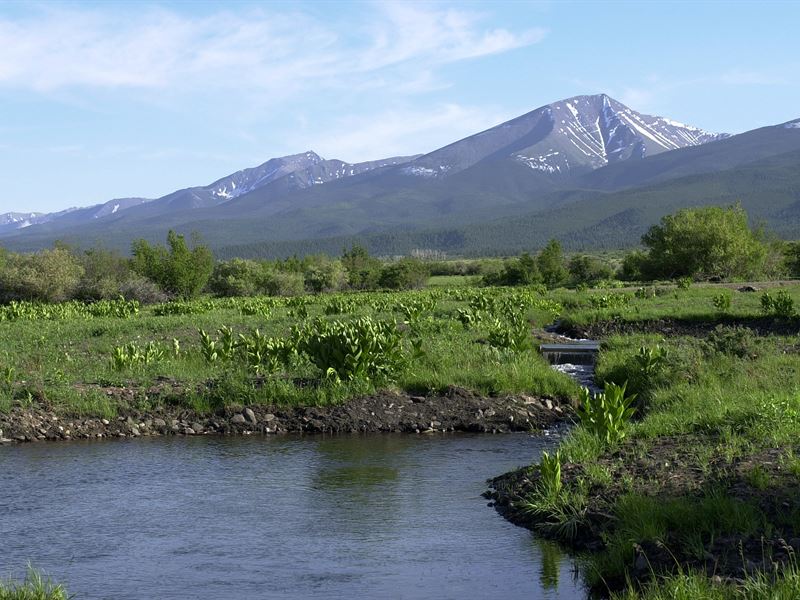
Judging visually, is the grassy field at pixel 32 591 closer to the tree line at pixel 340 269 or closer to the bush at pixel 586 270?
the tree line at pixel 340 269

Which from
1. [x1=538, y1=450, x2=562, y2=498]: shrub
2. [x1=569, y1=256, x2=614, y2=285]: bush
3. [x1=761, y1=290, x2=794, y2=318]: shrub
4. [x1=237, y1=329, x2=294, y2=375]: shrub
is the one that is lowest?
[x1=569, y1=256, x2=614, y2=285]: bush

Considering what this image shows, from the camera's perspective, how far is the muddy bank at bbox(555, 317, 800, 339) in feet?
122

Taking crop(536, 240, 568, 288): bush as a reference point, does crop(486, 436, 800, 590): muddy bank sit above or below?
above

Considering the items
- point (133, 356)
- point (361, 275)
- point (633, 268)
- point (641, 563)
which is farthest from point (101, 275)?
point (641, 563)

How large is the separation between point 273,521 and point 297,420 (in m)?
7.71

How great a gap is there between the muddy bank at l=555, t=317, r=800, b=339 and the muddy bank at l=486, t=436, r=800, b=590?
22036 mm

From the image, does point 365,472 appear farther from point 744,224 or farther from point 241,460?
point 744,224

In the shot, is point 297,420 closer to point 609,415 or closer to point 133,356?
point 133,356

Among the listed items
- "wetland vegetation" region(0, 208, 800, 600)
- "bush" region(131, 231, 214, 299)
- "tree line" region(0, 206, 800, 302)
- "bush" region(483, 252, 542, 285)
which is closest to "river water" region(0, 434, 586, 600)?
"wetland vegetation" region(0, 208, 800, 600)

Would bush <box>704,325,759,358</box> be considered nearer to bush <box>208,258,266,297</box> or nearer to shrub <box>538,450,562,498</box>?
shrub <box>538,450,562,498</box>

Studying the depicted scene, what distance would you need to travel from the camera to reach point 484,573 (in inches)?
481

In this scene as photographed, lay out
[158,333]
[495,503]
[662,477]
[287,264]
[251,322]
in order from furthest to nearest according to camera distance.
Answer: [287,264] → [251,322] → [158,333] → [495,503] → [662,477]

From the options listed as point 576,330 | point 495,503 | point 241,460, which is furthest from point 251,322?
point 495,503

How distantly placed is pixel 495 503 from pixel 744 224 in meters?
77.7
